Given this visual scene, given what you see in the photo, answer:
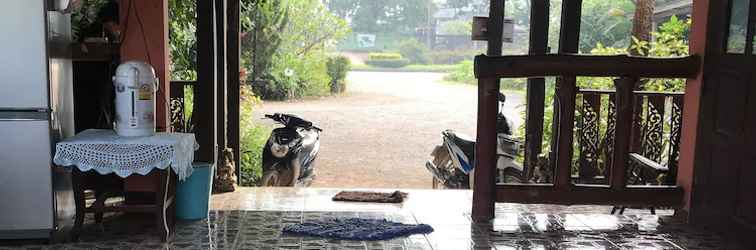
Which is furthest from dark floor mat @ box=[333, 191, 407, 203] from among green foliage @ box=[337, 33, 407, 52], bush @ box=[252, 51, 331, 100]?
green foliage @ box=[337, 33, 407, 52]

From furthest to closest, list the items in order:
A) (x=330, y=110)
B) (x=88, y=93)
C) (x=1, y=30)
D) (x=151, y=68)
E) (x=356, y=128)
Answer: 1. (x=330, y=110)
2. (x=356, y=128)
3. (x=88, y=93)
4. (x=151, y=68)
5. (x=1, y=30)

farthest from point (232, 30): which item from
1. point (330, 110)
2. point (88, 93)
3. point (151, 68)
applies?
point (330, 110)

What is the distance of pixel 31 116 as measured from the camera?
3.76m

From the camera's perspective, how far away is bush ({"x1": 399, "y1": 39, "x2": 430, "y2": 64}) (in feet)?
49.4

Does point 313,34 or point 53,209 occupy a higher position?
point 313,34

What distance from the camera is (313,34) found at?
37.1ft

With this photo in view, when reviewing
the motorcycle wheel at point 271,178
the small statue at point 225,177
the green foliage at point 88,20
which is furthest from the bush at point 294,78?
the green foliage at point 88,20

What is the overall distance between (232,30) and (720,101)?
11.4 feet

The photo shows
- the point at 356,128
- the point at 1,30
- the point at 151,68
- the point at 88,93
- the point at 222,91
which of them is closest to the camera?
the point at 1,30

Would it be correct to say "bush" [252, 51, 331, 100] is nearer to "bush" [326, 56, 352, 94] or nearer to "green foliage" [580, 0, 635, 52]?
"bush" [326, 56, 352, 94]

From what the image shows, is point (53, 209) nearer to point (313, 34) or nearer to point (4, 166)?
point (4, 166)

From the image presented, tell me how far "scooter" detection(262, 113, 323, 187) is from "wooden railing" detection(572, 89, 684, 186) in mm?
2304

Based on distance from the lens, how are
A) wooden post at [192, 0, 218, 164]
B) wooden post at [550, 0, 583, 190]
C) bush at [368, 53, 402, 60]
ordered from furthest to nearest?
1. bush at [368, 53, 402, 60]
2. wooden post at [192, 0, 218, 164]
3. wooden post at [550, 0, 583, 190]

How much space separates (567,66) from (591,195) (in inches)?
34.1
